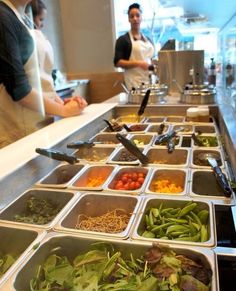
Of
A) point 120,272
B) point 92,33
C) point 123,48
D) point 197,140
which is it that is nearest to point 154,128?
point 197,140

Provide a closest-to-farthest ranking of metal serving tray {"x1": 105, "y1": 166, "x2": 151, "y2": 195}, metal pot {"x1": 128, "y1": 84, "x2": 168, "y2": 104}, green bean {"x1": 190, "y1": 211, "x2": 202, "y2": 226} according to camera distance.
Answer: green bean {"x1": 190, "y1": 211, "x2": 202, "y2": 226} < metal serving tray {"x1": 105, "y1": 166, "x2": 151, "y2": 195} < metal pot {"x1": 128, "y1": 84, "x2": 168, "y2": 104}

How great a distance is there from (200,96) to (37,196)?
4.35 ft

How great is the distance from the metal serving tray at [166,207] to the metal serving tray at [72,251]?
2cm

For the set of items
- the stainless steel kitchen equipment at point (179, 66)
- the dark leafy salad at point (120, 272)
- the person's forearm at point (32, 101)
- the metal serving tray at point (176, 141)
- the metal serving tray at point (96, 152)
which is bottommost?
the dark leafy salad at point (120, 272)

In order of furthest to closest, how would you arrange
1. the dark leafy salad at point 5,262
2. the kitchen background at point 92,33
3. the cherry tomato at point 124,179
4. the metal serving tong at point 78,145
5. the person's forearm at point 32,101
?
the kitchen background at point 92,33
the person's forearm at point 32,101
the metal serving tong at point 78,145
the cherry tomato at point 124,179
the dark leafy salad at point 5,262

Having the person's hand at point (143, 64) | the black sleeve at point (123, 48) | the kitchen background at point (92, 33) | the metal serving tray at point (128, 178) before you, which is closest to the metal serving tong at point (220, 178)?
the metal serving tray at point (128, 178)

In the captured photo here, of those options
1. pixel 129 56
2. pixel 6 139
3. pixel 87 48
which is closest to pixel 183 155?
pixel 6 139

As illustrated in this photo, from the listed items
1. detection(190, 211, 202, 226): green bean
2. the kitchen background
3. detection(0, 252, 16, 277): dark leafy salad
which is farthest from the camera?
the kitchen background

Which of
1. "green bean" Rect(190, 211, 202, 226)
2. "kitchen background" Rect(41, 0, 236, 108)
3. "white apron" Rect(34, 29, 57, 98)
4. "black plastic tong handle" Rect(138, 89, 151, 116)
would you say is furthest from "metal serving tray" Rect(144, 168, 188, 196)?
"kitchen background" Rect(41, 0, 236, 108)

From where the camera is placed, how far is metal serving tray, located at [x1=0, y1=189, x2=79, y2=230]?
0.80 metres

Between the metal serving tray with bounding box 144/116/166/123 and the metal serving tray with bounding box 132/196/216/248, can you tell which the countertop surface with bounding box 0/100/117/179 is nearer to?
the metal serving tray with bounding box 144/116/166/123

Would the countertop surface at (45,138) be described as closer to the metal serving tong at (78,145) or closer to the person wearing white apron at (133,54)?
the metal serving tong at (78,145)

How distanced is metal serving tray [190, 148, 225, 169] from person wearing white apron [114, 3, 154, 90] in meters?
1.76

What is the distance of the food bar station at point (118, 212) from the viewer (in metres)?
0.60
